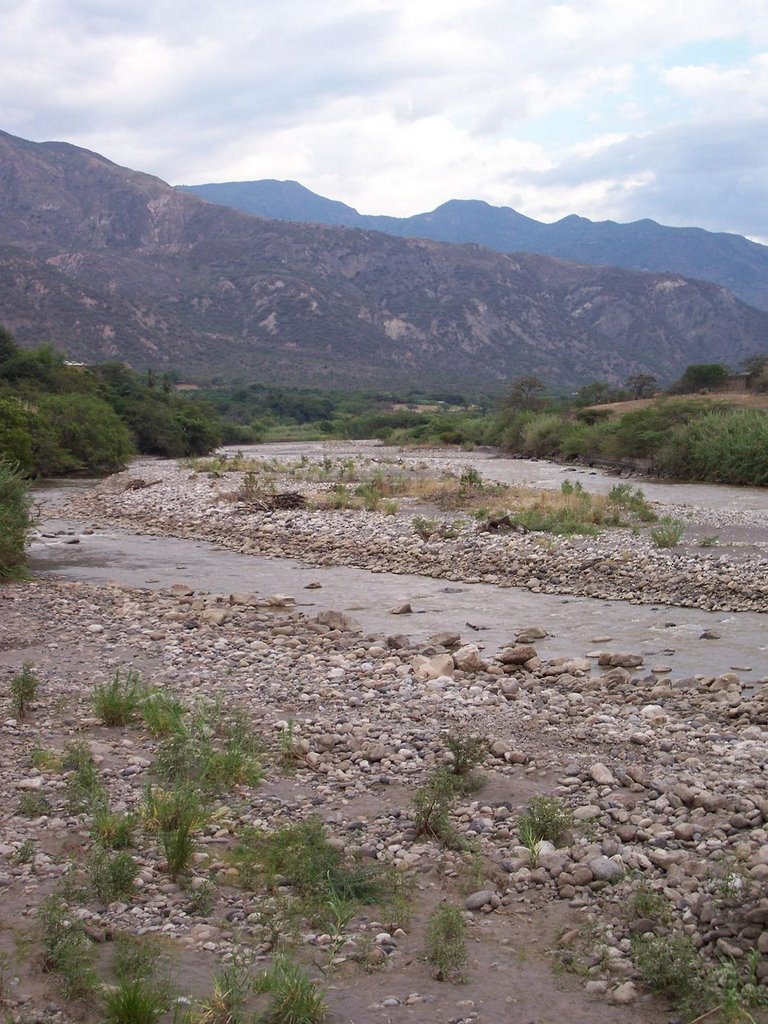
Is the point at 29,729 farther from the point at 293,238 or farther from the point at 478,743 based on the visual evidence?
the point at 293,238

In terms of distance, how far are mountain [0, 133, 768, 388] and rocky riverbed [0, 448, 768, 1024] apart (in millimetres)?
107832

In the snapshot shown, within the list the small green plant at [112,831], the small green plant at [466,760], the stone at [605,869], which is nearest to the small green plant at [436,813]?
the small green plant at [466,760]

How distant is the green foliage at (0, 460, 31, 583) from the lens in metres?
16.8

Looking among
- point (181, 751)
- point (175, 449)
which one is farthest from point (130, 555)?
point (175, 449)

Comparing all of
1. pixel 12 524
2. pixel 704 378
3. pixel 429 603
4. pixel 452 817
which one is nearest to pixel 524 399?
pixel 704 378

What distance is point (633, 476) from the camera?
4331 centimetres

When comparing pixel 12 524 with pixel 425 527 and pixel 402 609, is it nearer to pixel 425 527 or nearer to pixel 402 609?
pixel 402 609

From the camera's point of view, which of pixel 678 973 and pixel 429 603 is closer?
pixel 678 973

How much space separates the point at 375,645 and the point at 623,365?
160587 millimetres

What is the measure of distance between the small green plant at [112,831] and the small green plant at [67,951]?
0.83m

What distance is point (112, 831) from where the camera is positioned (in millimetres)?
6004

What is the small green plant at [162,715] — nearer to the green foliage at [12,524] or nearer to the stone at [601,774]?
the stone at [601,774]

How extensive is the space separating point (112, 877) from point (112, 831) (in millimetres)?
576

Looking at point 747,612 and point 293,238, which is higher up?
point 293,238
